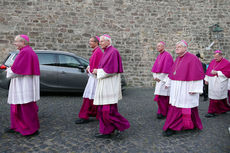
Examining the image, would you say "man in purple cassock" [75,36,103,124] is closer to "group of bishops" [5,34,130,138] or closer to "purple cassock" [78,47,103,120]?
"purple cassock" [78,47,103,120]

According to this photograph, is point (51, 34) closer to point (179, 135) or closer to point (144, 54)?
point (144, 54)

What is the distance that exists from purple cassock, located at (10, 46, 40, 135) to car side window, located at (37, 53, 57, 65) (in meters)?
3.89

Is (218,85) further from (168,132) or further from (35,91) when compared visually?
(35,91)

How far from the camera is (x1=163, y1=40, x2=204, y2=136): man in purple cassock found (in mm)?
3969

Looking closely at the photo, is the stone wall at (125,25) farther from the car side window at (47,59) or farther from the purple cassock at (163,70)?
the purple cassock at (163,70)

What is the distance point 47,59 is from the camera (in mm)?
7621

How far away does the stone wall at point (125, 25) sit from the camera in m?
10.8

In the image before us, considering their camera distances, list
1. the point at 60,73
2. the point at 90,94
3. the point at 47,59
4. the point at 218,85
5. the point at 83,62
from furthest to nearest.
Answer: the point at 83,62 → the point at 47,59 → the point at 60,73 → the point at 218,85 → the point at 90,94

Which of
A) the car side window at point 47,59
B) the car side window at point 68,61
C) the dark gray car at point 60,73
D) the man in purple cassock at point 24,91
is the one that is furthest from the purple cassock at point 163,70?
the car side window at point 47,59

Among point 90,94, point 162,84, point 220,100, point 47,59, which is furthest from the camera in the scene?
point 47,59

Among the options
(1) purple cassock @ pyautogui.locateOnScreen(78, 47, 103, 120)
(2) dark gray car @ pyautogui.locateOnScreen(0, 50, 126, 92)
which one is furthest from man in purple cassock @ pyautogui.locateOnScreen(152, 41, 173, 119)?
(2) dark gray car @ pyautogui.locateOnScreen(0, 50, 126, 92)

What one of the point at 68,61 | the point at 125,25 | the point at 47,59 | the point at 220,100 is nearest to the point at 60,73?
the point at 68,61

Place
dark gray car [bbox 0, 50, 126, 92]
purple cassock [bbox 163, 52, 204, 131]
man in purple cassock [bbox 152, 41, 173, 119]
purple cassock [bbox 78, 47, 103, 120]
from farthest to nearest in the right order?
1. dark gray car [bbox 0, 50, 126, 92]
2. man in purple cassock [bbox 152, 41, 173, 119]
3. purple cassock [bbox 78, 47, 103, 120]
4. purple cassock [bbox 163, 52, 204, 131]

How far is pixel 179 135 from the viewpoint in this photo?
4.03 metres
